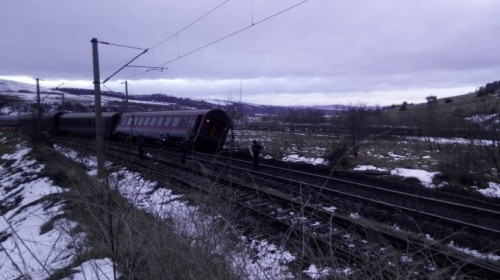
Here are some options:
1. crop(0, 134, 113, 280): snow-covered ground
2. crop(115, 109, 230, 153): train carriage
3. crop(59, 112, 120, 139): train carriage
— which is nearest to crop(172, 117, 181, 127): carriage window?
crop(115, 109, 230, 153): train carriage

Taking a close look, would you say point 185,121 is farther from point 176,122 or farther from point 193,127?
point 193,127

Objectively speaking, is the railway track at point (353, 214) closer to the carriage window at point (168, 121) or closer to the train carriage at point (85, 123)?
the carriage window at point (168, 121)

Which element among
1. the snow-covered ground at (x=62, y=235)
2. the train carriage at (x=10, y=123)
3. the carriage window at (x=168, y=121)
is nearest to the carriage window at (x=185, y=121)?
the carriage window at (x=168, y=121)

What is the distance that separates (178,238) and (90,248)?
5.05 ft

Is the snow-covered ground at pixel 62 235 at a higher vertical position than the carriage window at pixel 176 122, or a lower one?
lower

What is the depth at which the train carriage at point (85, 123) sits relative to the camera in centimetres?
3278

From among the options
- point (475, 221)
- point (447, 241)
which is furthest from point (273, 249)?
point (475, 221)

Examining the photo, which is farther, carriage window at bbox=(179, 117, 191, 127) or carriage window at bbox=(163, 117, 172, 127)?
carriage window at bbox=(163, 117, 172, 127)

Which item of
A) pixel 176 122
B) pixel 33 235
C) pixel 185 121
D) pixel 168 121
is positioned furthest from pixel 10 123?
pixel 33 235

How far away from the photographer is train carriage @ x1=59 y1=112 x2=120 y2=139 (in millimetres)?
32778

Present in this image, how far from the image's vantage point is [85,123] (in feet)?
120

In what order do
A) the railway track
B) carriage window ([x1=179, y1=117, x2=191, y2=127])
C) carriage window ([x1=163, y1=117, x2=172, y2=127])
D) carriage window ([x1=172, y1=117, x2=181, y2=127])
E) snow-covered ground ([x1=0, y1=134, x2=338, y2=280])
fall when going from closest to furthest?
snow-covered ground ([x1=0, y1=134, x2=338, y2=280]) < the railway track < carriage window ([x1=179, y1=117, x2=191, y2=127]) < carriage window ([x1=172, y1=117, x2=181, y2=127]) < carriage window ([x1=163, y1=117, x2=172, y2=127])

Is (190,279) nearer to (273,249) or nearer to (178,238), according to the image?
(178,238)

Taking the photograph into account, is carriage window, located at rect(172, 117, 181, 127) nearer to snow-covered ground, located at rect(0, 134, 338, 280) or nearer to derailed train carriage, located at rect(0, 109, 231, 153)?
derailed train carriage, located at rect(0, 109, 231, 153)
